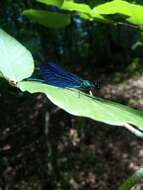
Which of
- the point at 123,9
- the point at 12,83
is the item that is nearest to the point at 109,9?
the point at 123,9

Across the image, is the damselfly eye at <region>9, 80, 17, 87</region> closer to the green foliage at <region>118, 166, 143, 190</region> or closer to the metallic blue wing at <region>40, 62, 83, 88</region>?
the metallic blue wing at <region>40, 62, 83, 88</region>

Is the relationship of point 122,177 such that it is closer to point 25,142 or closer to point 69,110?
point 25,142

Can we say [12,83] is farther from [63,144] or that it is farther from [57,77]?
[63,144]

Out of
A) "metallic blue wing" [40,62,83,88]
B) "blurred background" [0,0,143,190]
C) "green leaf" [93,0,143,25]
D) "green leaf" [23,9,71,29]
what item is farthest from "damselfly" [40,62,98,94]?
"blurred background" [0,0,143,190]

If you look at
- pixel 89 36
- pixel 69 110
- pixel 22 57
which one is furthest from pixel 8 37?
pixel 89 36

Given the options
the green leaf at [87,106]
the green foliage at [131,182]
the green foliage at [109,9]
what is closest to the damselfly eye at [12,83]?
the green leaf at [87,106]
